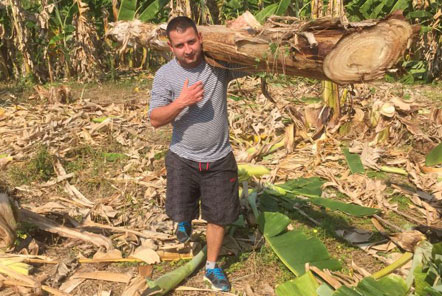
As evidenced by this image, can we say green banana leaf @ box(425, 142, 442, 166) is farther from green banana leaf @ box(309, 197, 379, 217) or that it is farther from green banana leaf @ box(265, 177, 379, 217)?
green banana leaf @ box(265, 177, 379, 217)

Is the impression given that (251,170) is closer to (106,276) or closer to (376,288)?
(106,276)

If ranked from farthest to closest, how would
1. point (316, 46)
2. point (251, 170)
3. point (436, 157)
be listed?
point (251, 170) < point (436, 157) < point (316, 46)

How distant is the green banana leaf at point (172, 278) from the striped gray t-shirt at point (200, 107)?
84cm

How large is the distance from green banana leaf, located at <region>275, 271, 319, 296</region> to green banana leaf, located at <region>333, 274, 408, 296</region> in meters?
0.28

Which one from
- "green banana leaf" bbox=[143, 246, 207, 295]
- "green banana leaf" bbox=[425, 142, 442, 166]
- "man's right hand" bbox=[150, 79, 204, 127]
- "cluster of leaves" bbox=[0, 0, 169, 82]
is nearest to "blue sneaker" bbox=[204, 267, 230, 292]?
"green banana leaf" bbox=[143, 246, 207, 295]

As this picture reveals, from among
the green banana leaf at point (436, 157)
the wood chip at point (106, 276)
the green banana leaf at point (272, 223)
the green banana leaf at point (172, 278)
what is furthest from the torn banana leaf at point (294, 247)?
the green banana leaf at point (436, 157)

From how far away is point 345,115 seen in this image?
593 centimetres

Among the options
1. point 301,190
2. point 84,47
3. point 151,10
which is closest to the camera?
point 301,190

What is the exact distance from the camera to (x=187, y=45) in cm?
279

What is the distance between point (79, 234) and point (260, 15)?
5.63 meters

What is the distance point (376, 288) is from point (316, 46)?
1410 mm

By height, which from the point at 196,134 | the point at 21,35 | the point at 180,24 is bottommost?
the point at 196,134

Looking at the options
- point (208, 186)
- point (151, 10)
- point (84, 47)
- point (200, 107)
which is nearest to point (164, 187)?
point (208, 186)

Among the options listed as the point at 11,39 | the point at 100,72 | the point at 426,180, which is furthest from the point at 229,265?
the point at 11,39
